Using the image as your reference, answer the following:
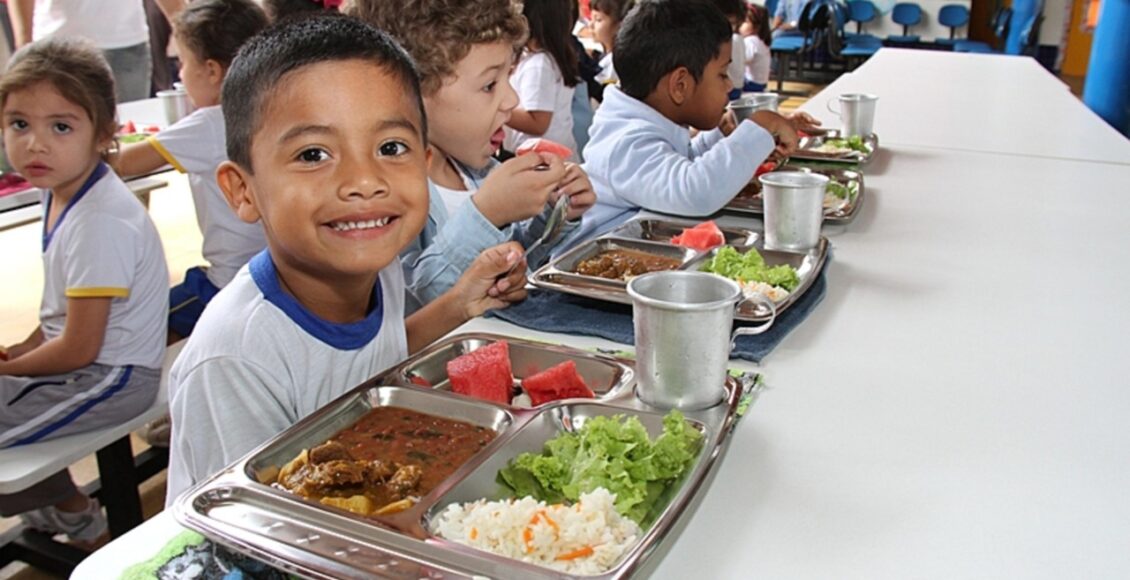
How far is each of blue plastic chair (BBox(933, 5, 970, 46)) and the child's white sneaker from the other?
29.1 feet

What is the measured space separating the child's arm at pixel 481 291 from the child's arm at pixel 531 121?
6.47 feet

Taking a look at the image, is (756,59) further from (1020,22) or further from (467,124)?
(467,124)

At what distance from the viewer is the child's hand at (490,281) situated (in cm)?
143

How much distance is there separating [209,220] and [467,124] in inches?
46.7

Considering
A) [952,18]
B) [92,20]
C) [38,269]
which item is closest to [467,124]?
[38,269]

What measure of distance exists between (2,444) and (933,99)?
3.02m

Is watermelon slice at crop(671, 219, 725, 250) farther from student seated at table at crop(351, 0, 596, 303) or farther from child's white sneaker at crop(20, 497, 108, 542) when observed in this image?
child's white sneaker at crop(20, 497, 108, 542)

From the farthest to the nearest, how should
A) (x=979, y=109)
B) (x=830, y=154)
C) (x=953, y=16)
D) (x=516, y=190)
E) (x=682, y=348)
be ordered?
(x=953, y=16) → (x=979, y=109) → (x=830, y=154) → (x=516, y=190) → (x=682, y=348)

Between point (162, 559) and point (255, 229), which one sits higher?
point (162, 559)

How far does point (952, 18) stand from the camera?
912 cm

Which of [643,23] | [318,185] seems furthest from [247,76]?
[643,23]

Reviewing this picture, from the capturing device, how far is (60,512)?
2.12 meters

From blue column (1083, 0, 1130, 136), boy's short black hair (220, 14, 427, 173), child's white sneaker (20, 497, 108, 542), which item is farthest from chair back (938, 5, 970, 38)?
boy's short black hair (220, 14, 427, 173)

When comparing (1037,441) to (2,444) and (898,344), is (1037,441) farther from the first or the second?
(2,444)
